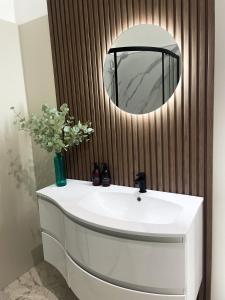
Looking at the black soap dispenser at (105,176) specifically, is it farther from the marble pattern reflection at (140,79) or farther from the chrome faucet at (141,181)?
the marble pattern reflection at (140,79)

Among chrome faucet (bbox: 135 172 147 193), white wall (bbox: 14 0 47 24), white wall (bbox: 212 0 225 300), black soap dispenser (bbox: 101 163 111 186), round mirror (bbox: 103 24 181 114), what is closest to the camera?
white wall (bbox: 212 0 225 300)

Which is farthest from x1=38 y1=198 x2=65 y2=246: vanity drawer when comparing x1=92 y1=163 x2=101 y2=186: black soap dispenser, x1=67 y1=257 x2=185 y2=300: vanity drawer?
x1=92 y1=163 x2=101 y2=186: black soap dispenser

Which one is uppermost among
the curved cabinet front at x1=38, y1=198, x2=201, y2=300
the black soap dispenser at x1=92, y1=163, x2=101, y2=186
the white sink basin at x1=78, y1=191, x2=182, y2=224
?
the black soap dispenser at x1=92, y1=163, x2=101, y2=186

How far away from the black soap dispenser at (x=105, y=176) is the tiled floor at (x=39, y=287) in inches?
37.0

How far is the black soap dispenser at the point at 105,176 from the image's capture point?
1.76m

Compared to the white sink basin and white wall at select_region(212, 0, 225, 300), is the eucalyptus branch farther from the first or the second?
white wall at select_region(212, 0, 225, 300)

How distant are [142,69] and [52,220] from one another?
1.13 metres

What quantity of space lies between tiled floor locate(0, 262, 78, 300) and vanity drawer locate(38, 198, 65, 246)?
1.98 ft

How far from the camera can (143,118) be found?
159cm

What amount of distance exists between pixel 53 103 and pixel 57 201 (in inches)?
34.0

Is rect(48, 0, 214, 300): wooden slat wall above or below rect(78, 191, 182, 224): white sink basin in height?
above

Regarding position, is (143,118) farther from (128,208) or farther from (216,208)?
(216,208)

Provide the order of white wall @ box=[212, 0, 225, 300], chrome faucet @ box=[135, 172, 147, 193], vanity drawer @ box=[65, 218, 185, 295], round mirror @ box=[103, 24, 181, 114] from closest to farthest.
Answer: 1. vanity drawer @ box=[65, 218, 185, 295]
2. white wall @ box=[212, 0, 225, 300]
3. round mirror @ box=[103, 24, 181, 114]
4. chrome faucet @ box=[135, 172, 147, 193]

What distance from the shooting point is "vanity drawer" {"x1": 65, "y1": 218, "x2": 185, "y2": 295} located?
1.12m
